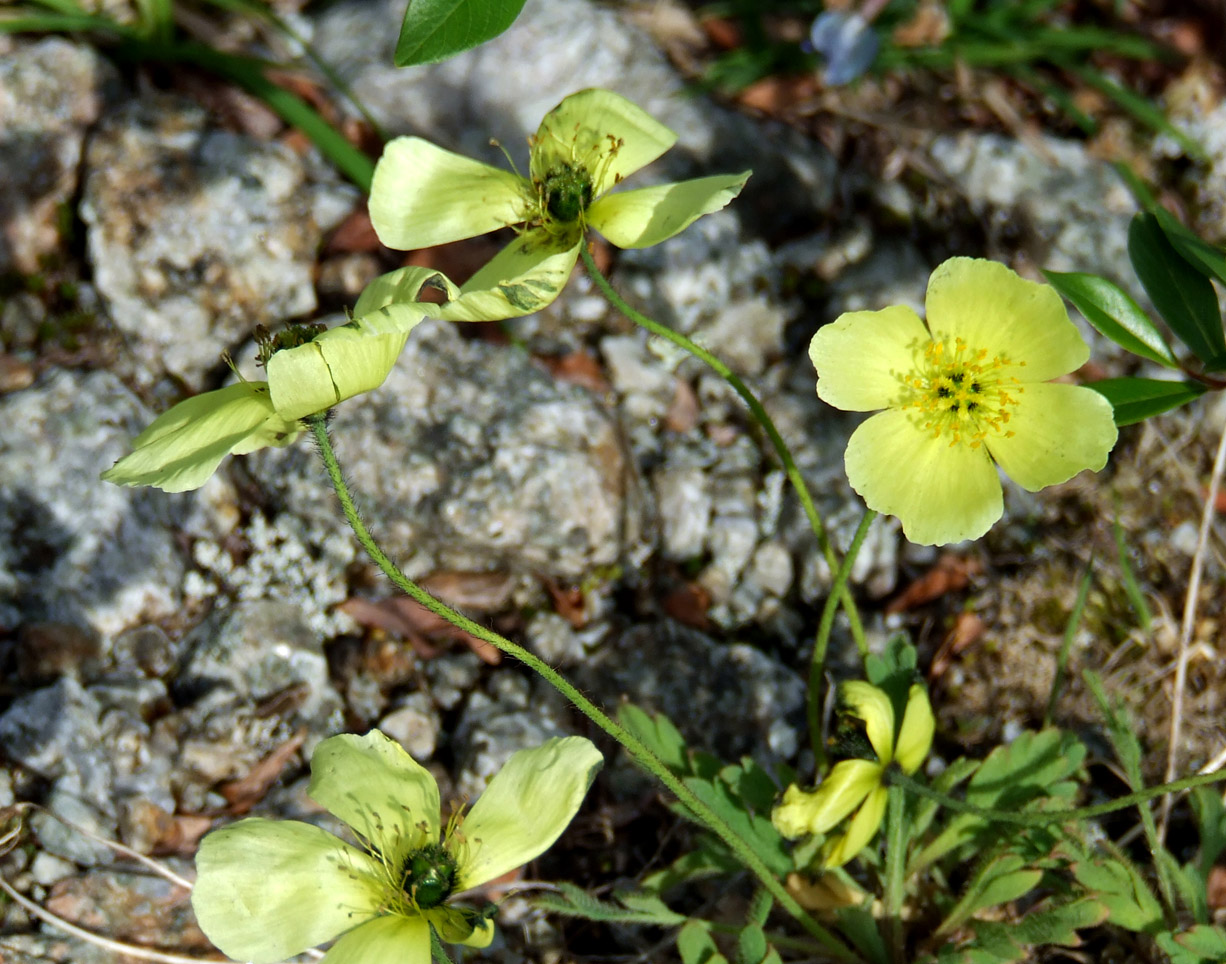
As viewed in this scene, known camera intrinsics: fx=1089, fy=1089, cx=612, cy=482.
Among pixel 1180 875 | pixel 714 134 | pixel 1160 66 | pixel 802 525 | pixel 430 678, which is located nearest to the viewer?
pixel 1180 875

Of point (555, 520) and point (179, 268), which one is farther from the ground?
point (179, 268)

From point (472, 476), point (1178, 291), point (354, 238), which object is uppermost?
point (1178, 291)

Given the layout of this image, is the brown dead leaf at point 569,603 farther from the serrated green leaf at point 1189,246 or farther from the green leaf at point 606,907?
the serrated green leaf at point 1189,246

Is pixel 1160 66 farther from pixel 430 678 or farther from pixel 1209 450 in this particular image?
pixel 430 678

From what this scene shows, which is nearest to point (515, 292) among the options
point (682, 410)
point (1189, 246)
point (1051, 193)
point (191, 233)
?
point (1189, 246)

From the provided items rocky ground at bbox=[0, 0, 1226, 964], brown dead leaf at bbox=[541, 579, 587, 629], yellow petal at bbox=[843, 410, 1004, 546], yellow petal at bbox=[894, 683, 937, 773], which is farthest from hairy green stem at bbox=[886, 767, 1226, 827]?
brown dead leaf at bbox=[541, 579, 587, 629]

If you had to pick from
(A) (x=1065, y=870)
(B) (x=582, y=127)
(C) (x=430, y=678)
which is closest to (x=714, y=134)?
(B) (x=582, y=127)

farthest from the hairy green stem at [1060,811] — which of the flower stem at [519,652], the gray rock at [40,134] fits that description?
the gray rock at [40,134]

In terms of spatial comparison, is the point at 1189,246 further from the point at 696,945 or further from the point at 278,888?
the point at 278,888
